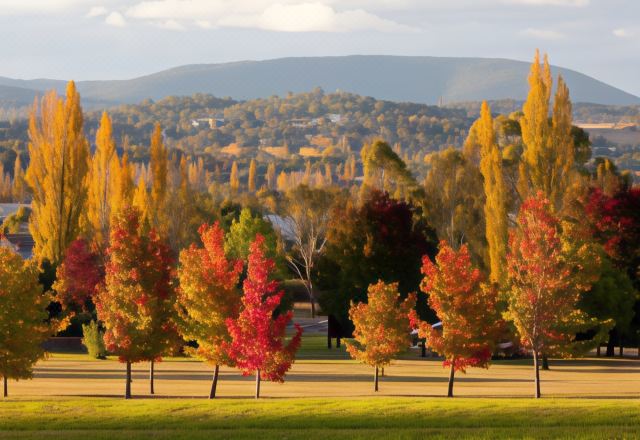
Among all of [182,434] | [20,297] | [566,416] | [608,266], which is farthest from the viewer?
[608,266]

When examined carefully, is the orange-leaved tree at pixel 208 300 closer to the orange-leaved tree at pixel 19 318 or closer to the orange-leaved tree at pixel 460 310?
the orange-leaved tree at pixel 19 318

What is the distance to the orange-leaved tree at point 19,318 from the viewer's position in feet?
140

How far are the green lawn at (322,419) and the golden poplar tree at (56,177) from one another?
144ft

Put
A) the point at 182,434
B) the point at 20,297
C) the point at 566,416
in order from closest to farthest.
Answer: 1. the point at 182,434
2. the point at 566,416
3. the point at 20,297

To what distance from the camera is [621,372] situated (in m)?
59.5

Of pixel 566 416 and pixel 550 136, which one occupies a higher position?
pixel 550 136

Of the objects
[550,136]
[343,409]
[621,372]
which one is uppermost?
[550,136]

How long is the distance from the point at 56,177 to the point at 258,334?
42.3 metres

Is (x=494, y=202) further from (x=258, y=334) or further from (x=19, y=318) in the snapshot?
(x=19, y=318)

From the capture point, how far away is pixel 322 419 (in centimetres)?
3291

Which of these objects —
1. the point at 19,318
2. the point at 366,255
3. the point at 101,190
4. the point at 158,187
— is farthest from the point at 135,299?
the point at 158,187

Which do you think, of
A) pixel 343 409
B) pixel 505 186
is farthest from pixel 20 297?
pixel 505 186

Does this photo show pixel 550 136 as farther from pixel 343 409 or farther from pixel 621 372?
pixel 343 409

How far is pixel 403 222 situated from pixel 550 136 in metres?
12.1
